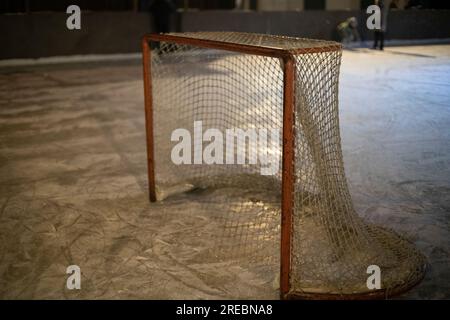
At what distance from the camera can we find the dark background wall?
1216cm

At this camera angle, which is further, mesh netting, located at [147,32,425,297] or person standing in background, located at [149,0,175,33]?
person standing in background, located at [149,0,175,33]

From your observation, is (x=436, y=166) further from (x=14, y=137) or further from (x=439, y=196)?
(x=14, y=137)

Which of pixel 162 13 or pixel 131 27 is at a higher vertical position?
pixel 162 13

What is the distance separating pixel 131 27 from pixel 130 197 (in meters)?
10.4

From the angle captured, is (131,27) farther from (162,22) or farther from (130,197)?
(130,197)

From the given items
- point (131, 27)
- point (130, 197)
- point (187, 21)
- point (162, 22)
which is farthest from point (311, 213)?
point (187, 21)

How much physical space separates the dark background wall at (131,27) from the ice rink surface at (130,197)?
444cm

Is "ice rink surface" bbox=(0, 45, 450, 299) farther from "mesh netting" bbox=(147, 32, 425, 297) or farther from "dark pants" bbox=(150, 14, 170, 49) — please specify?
"dark pants" bbox=(150, 14, 170, 49)

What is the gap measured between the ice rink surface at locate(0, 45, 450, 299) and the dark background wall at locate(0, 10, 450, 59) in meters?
4.44

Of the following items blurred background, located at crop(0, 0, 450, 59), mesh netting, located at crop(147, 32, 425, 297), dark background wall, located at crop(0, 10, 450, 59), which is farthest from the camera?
blurred background, located at crop(0, 0, 450, 59)

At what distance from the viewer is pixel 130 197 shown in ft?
13.1

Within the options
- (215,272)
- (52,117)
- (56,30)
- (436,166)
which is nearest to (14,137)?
(52,117)

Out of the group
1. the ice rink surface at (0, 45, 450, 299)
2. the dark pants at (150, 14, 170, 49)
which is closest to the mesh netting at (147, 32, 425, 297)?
the ice rink surface at (0, 45, 450, 299)

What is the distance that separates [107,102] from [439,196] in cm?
529
